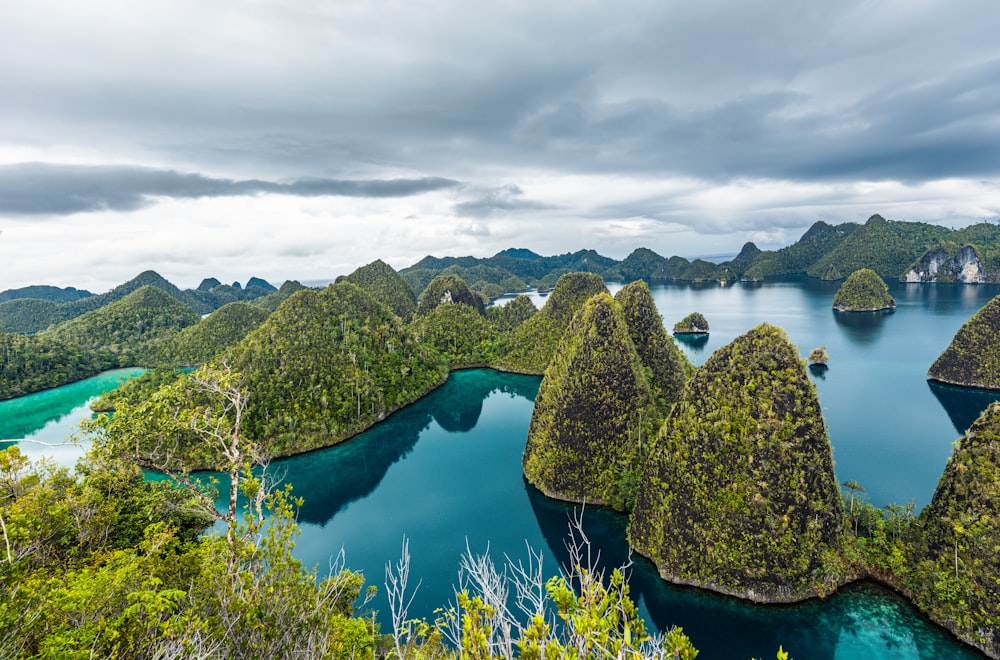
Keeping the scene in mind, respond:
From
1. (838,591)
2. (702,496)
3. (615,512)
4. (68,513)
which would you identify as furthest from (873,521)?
(68,513)

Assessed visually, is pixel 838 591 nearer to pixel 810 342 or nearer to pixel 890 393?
pixel 890 393

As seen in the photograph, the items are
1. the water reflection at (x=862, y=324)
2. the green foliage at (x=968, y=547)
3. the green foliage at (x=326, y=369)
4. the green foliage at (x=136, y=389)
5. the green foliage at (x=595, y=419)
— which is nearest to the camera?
the green foliage at (x=968, y=547)

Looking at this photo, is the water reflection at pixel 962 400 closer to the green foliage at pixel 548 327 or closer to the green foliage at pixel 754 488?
the green foliage at pixel 754 488

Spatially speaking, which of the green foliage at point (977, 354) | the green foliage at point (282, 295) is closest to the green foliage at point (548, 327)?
the green foliage at point (977, 354)

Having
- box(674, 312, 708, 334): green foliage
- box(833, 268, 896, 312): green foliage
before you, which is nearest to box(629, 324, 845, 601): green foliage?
box(674, 312, 708, 334): green foliage

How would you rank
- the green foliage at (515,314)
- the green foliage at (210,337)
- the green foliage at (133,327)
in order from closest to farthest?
the green foliage at (210,337), the green foliage at (133,327), the green foliage at (515,314)
